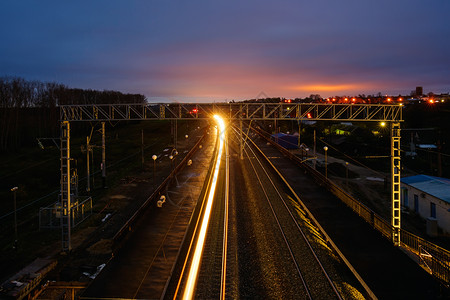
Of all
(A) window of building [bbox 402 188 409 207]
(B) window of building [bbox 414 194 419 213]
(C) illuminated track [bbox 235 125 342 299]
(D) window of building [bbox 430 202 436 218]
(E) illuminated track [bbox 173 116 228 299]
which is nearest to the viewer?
(C) illuminated track [bbox 235 125 342 299]

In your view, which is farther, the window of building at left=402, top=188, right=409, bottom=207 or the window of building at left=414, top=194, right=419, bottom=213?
the window of building at left=402, top=188, right=409, bottom=207

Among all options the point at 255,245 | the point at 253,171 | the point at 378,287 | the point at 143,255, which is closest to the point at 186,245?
the point at 143,255

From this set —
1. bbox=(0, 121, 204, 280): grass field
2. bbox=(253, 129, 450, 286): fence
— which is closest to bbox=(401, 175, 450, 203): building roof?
bbox=(253, 129, 450, 286): fence

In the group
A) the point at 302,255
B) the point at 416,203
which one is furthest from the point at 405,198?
the point at 302,255

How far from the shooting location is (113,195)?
95.1 feet

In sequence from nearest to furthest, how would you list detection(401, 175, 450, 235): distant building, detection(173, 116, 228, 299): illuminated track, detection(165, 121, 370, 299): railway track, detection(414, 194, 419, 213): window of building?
detection(165, 121, 370, 299): railway track
detection(173, 116, 228, 299): illuminated track
detection(401, 175, 450, 235): distant building
detection(414, 194, 419, 213): window of building

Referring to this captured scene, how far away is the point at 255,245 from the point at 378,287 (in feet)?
22.0

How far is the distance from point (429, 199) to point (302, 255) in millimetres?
15677

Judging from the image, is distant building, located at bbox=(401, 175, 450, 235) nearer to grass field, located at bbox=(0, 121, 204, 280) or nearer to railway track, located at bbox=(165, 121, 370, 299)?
railway track, located at bbox=(165, 121, 370, 299)

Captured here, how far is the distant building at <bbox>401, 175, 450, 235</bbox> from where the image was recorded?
23656mm

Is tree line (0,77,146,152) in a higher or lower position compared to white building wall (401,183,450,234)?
higher

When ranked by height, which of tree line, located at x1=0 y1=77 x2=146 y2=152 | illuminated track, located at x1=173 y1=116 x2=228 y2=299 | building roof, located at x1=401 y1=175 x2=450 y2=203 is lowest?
illuminated track, located at x1=173 y1=116 x2=228 y2=299

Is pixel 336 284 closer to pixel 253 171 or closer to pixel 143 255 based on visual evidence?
pixel 143 255

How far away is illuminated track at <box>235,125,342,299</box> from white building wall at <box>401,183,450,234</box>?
37.9ft
